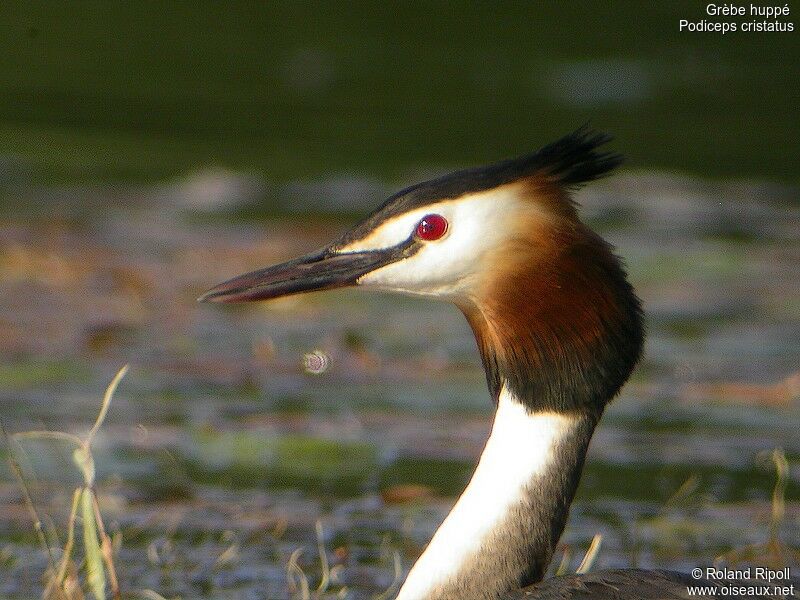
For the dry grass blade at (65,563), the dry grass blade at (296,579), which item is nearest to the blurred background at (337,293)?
the dry grass blade at (296,579)

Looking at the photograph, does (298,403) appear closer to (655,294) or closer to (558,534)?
(655,294)

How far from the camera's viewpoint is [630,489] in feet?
22.9

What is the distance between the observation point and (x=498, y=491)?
4.71 metres

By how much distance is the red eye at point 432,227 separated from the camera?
4695 mm

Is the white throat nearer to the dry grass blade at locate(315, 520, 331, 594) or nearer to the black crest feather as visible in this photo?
the black crest feather

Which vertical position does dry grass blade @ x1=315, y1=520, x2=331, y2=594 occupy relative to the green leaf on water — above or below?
below

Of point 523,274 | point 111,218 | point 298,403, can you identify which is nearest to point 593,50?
point 111,218

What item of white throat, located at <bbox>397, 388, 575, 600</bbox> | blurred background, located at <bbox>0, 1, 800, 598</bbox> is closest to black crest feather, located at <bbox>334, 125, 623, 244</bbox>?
white throat, located at <bbox>397, 388, 575, 600</bbox>

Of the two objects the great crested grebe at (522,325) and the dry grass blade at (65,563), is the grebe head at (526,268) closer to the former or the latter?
the great crested grebe at (522,325)

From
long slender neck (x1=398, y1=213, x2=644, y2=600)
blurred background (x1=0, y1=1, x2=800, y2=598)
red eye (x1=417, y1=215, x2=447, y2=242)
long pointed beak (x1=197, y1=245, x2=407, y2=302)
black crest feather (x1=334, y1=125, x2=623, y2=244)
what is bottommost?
blurred background (x1=0, y1=1, x2=800, y2=598)

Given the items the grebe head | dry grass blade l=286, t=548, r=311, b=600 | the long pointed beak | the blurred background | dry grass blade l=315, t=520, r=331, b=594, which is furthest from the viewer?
the blurred background

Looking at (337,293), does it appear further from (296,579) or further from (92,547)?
(92,547)

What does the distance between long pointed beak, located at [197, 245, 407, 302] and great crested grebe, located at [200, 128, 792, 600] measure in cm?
16

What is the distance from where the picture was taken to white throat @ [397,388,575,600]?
467 centimetres
